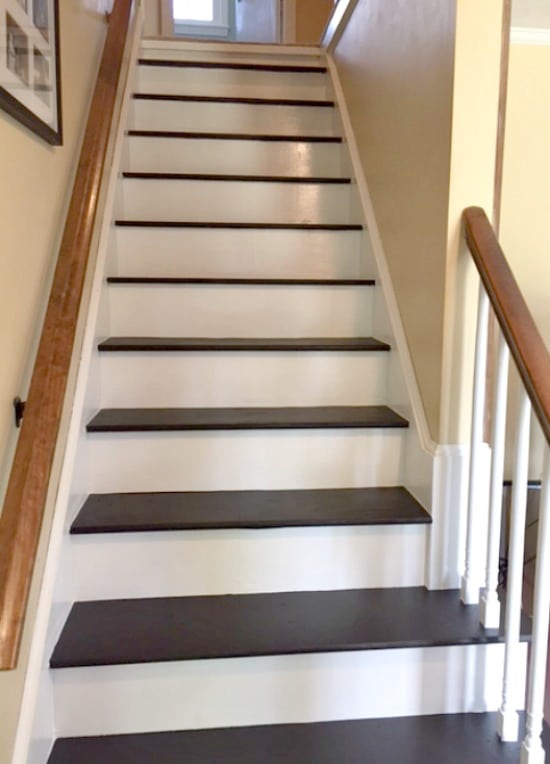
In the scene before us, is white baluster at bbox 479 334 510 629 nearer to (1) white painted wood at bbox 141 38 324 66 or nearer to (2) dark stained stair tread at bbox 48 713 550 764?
(2) dark stained stair tread at bbox 48 713 550 764

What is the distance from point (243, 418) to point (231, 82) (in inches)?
79.5

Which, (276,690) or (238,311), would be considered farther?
(238,311)

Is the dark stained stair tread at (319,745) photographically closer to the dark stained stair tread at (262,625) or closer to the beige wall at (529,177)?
the dark stained stair tread at (262,625)

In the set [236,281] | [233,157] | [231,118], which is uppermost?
[231,118]

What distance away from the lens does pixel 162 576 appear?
1.58 meters

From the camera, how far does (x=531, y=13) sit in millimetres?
2262

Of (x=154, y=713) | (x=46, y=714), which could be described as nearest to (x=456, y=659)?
(x=154, y=713)

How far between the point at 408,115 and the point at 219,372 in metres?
0.98

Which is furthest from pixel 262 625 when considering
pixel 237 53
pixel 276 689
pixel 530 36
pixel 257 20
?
pixel 257 20

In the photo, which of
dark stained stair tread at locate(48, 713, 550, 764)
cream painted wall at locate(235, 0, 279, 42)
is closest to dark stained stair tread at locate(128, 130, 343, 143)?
dark stained stair tread at locate(48, 713, 550, 764)

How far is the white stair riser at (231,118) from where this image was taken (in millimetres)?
2861

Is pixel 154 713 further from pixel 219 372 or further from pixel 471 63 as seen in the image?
pixel 471 63

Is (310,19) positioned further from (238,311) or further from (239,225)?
(238,311)

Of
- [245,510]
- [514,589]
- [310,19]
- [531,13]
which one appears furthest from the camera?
[310,19]
